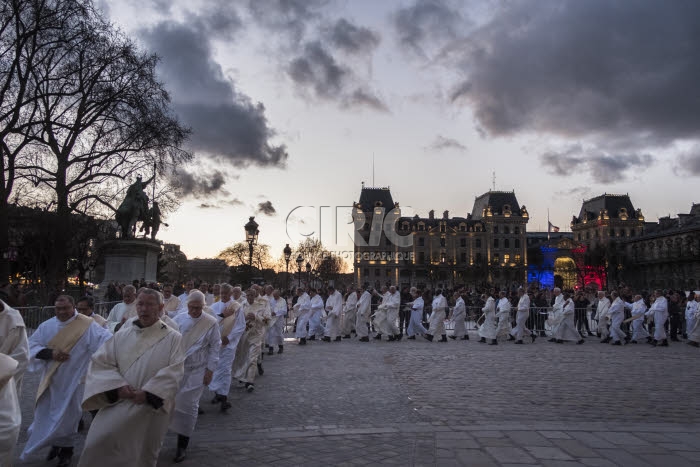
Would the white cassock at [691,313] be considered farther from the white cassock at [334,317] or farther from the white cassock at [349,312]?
the white cassock at [334,317]

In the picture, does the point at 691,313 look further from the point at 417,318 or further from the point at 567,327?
the point at 417,318

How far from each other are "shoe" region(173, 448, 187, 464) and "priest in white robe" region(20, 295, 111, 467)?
1.15 meters

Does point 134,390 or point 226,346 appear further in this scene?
point 226,346

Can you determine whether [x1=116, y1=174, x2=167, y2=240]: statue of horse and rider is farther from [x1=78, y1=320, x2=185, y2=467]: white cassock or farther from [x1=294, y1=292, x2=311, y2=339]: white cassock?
[x1=78, y1=320, x2=185, y2=467]: white cassock

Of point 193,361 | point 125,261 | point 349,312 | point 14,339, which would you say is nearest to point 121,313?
point 193,361

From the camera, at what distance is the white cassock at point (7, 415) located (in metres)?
4.09

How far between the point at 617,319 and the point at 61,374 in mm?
18487

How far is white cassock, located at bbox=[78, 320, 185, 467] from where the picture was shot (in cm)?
460

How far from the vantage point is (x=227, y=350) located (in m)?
9.08

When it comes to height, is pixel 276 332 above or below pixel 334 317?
below

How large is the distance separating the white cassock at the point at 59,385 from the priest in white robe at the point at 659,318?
1854cm

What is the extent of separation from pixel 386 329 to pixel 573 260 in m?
90.0

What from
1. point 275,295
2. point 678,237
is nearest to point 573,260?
point 678,237

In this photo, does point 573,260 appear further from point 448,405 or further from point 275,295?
point 448,405
